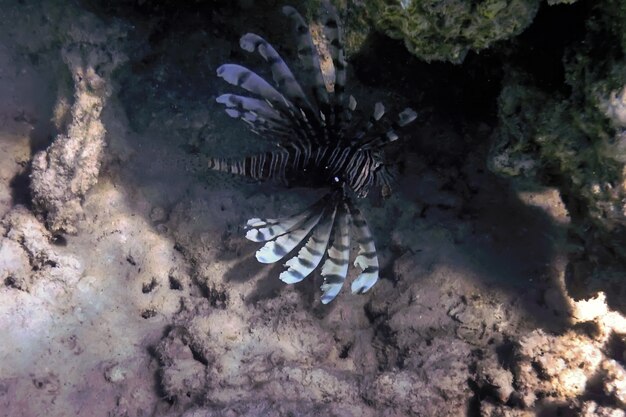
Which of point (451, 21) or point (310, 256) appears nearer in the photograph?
point (451, 21)

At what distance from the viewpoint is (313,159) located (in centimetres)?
334

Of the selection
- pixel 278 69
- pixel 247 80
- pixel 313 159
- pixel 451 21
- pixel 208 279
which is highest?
pixel 451 21

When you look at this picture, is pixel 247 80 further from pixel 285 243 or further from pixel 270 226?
pixel 285 243

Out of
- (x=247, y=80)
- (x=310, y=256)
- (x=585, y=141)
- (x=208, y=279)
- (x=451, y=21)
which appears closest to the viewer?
(x=451, y=21)

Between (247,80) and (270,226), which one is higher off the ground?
(247,80)

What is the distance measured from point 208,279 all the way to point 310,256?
918 mm

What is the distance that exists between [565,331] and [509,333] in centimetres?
35

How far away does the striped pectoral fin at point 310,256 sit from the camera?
10.1 ft

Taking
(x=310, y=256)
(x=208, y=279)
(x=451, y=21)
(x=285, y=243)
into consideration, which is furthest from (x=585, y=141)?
(x=208, y=279)

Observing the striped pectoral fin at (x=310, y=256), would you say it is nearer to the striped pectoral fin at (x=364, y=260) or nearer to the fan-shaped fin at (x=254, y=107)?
the striped pectoral fin at (x=364, y=260)

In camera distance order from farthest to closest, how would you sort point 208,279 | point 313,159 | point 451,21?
1. point 208,279
2. point 313,159
3. point 451,21

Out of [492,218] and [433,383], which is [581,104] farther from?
[433,383]

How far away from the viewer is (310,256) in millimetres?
3172

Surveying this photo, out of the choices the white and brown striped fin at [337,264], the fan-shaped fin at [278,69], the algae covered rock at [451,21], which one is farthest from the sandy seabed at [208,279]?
the algae covered rock at [451,21]
